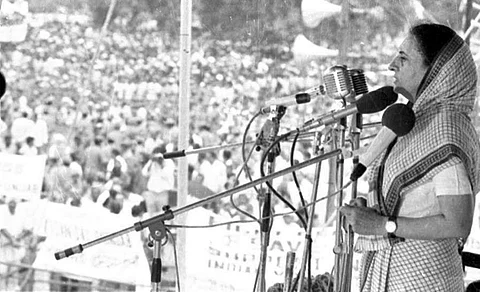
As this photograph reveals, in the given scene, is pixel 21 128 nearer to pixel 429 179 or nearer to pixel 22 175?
pixel 22 175

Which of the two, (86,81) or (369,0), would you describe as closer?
(369,0)

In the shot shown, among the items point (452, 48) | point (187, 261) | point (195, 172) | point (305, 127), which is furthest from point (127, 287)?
point (452, 48)

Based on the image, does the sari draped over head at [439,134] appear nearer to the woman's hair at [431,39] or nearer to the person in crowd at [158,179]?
the woman's hair at [431,39]

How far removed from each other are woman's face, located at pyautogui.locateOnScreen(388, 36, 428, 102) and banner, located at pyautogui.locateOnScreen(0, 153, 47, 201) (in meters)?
2.43

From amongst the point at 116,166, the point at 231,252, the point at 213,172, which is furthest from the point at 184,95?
the point at 231,252

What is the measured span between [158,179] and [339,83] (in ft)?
6.47

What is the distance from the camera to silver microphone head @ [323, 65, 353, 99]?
2125 mm

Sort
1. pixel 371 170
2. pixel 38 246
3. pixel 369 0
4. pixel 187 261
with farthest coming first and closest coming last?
pixel 38 246
pixel 187 261
pixel 369 0
pixel 371 170

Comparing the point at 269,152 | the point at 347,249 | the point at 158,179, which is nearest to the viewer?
the point at 347,249

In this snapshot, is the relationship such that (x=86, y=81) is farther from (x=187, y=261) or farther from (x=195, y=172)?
(x=187, y=261)

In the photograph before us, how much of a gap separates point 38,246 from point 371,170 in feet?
7.85

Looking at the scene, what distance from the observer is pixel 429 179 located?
75.9 inches

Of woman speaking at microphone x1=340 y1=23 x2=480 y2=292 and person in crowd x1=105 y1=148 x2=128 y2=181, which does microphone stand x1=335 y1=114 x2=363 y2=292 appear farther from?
person in crowd x1=105 y1=148 x2=128 y2=181

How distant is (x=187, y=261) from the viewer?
379 cm
